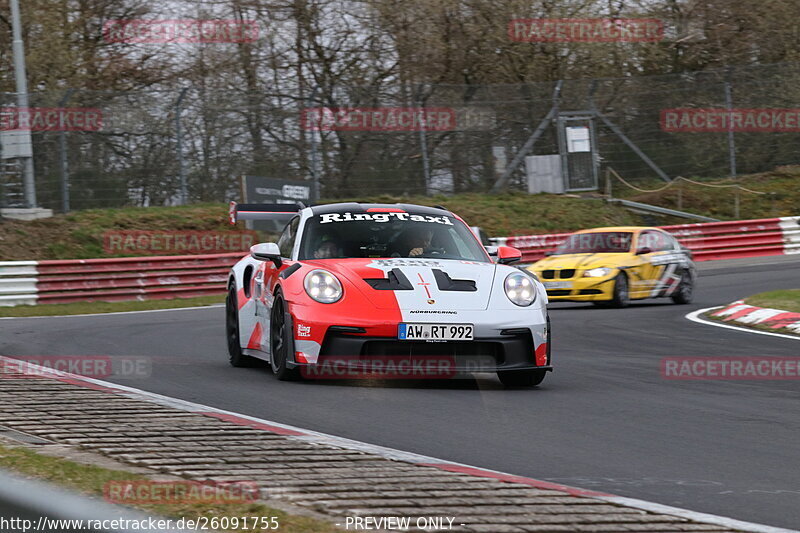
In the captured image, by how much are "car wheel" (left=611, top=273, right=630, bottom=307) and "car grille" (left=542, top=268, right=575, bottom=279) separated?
672mm

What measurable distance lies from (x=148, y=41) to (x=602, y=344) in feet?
85.5

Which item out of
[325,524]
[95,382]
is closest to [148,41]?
[95,382]

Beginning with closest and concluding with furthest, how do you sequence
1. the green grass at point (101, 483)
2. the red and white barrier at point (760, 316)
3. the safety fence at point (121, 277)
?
1. the green grass at point (101, 483)
2. the red and white barrier at point (760, 316)
3. the safety fence at point (121, 277)

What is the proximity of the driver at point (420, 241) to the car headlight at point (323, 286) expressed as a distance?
0.99 metres

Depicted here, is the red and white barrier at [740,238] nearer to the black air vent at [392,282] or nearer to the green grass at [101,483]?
the black air vent at [392,282]

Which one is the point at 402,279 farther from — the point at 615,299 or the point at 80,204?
the point at 80,204

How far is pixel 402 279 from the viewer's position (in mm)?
8094

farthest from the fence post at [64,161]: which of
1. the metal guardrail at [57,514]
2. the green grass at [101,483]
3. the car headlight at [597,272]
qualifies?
the metal guardrail at [57,514]

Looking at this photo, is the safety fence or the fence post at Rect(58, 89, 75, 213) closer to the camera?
the safety fence

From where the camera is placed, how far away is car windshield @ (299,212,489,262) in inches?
350

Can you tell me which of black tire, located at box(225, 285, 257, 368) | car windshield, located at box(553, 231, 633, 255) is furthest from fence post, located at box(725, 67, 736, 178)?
black tire, located at box(225, 285, 257, 368)

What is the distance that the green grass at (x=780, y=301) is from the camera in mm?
14163

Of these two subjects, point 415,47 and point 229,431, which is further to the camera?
point 415,47

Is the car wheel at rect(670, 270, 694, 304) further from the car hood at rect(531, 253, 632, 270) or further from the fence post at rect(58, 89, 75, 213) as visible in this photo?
the fence post at rect(58, 89, 75, 213)
